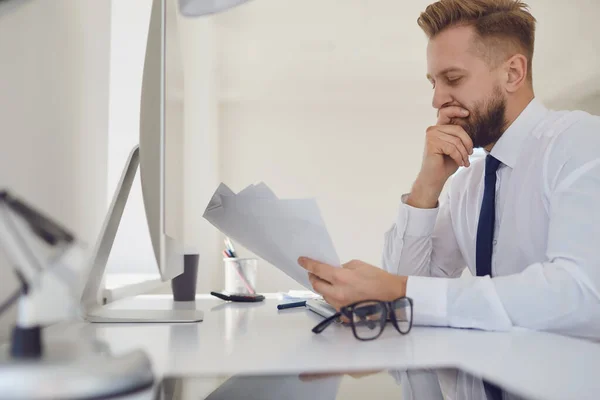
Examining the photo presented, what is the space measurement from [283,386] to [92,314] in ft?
1.72

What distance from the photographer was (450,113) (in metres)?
1.39

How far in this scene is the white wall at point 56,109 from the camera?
747 millimetres

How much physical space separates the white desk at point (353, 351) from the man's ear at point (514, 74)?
82 centimetres

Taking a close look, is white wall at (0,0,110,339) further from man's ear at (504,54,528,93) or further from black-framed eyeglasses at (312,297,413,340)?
man's ear at (504,54,528,93)

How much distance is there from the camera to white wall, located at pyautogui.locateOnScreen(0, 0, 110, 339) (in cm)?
75

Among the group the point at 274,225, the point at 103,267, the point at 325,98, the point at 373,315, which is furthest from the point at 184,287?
the point at 325,98

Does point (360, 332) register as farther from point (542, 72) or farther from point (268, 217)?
point (542, 72)

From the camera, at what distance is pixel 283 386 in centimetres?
50

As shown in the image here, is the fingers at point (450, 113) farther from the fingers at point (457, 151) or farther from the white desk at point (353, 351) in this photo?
the white desk at point (353, 351)

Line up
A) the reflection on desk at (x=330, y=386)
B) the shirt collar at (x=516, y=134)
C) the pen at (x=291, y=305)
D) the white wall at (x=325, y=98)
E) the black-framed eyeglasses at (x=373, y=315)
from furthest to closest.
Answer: the white wall at (x=325, y=98), the shirt collar at (x=516, y=134), the pen at (x=291, y=305), the black-framed eyeglasses at (x=373, y=315), the reflection on desk at (x=330, y=386)

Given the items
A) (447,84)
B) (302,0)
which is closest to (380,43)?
(302,0)

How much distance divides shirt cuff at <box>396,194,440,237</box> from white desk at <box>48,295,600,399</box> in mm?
525

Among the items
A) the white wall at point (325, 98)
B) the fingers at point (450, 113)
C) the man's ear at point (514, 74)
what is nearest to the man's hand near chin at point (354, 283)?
the fingers at point (450, 113)

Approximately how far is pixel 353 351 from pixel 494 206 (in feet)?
2.40
